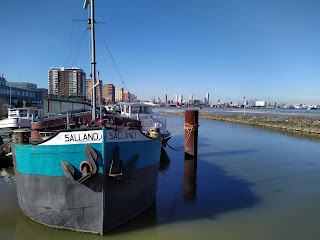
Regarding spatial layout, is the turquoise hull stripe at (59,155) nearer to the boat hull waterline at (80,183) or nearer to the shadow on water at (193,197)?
the boat hull waterline at (80,183)

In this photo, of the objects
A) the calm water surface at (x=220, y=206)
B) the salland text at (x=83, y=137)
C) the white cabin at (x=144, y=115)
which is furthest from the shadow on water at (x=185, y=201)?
the white cabin at (x=144, y=115)

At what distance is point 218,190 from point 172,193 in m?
2.36

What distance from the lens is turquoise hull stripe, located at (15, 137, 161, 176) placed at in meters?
7.27

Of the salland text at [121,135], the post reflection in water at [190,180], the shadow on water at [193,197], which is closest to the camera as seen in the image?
the salland text at [121,135]

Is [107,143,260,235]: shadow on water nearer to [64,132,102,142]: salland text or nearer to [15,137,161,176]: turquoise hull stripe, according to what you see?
[15,137,161,176]: turquoise hull stripe

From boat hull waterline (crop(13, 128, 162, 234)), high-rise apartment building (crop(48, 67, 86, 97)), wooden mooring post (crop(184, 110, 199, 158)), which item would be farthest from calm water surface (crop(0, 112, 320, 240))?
high-rise apartment building (crop(48, 67, 86, 97))

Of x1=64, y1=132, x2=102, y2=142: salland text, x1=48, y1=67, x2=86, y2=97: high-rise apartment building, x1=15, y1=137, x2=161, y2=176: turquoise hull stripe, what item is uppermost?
x1=48, y1=67, x2=86, y2=97: high-rise apartment building

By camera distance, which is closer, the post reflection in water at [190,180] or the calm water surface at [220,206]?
the calm water surface at [220,206]

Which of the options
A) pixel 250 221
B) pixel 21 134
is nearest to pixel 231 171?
pixel 250 221

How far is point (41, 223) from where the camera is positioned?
323 inches

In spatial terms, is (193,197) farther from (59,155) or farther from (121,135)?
(59,155)

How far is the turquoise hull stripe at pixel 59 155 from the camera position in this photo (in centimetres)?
727

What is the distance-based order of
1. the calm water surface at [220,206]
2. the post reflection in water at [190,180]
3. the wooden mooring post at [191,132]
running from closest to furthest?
the calm water surface at [220,206], the post reflection in water at [190,180], the wooden mooring post at [191,132]

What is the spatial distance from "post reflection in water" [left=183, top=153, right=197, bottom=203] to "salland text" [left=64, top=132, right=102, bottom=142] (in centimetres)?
554
